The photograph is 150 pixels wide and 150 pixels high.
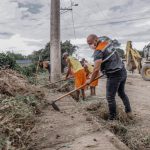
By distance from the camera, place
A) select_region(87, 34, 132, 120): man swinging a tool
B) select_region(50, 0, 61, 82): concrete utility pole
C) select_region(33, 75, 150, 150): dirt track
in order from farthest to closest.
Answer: select_region(50, 0, 61, 82): concrete utility pole
select_region(87, 34, 132, 120): man swinging a tool
select_region(33, 75, 150, 150): dirt track

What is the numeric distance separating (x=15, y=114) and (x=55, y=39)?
10.5 meters

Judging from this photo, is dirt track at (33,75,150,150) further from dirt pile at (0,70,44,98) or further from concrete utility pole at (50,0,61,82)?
concrete utility pole at (50,0,61,82)

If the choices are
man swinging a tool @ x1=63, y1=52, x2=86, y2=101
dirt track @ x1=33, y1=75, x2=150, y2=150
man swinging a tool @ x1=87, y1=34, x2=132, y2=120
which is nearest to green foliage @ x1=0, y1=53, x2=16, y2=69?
man swinging a tool @ x1=63, y1=52, x2=86, y2=101

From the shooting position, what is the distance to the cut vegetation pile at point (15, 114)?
5.81 meters

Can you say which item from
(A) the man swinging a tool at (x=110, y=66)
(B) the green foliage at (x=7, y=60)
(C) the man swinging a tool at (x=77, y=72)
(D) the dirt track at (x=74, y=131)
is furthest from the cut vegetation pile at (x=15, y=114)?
(B) the green foliage at (x=7, y=60)

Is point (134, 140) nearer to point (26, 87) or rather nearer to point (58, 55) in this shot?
point (26, 87)

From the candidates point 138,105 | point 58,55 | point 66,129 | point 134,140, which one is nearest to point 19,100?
point 66,129

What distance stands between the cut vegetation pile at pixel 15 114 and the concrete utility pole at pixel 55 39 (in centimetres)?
669

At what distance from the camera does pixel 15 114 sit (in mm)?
6941

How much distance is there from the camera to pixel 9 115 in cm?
680

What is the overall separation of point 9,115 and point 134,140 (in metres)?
2.13

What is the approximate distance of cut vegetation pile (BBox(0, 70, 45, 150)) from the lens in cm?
581

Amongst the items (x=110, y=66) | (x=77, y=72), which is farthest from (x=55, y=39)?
(x=110, y=66)

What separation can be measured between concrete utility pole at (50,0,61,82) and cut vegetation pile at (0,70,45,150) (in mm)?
6694
